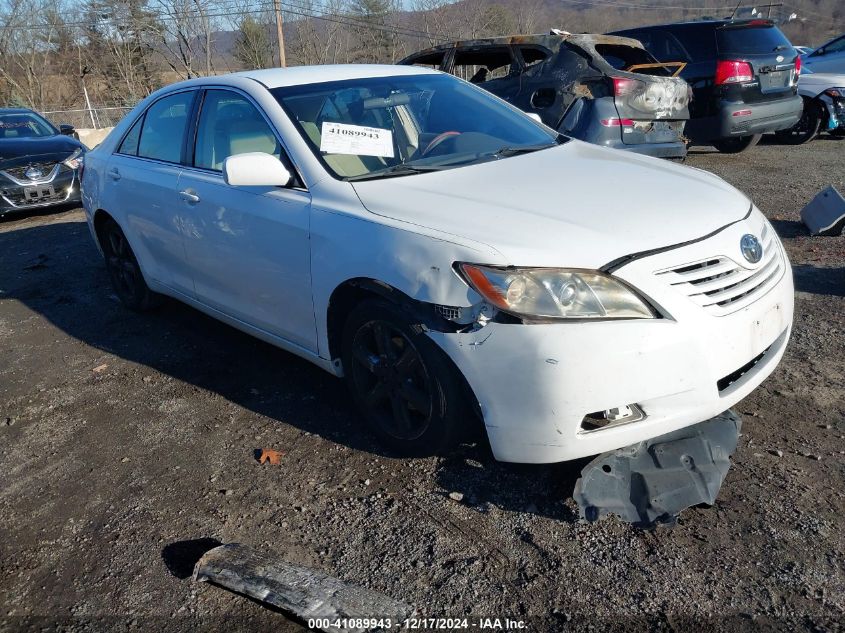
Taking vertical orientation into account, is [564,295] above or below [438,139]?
below

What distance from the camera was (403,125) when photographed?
384 cm

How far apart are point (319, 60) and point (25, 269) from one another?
94.9 ft

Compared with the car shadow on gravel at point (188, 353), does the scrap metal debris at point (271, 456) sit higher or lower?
higher

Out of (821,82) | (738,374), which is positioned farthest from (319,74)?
(821,82)

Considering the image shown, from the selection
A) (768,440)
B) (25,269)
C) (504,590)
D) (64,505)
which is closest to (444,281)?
(504,590)

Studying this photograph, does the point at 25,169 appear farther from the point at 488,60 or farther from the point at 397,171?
the point at 397,171

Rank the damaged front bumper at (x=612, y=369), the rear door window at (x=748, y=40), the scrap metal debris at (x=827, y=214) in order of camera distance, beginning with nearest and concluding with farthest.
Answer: the damaged front bumper at (x=612, y=369), the scrap metal debris at (x=827, y=214), the rear door window at (x=748, y=40)

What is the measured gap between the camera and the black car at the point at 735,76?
898 centimetres

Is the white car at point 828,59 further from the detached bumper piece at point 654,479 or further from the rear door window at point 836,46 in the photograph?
the detached bumper piece at point 654,479

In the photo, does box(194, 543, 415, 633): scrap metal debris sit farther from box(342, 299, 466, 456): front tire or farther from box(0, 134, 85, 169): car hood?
box(0, 134, 85, 169): car hood

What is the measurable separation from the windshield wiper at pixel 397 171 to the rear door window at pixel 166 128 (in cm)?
156

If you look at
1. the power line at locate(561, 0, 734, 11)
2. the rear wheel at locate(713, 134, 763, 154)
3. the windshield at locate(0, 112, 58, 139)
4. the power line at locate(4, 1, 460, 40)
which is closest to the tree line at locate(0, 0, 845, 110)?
the power line at locate(4, 1, 460, 40)

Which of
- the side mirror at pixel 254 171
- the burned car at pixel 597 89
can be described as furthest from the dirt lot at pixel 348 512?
the burned car at pixel 597 89

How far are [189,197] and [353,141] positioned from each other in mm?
1124
